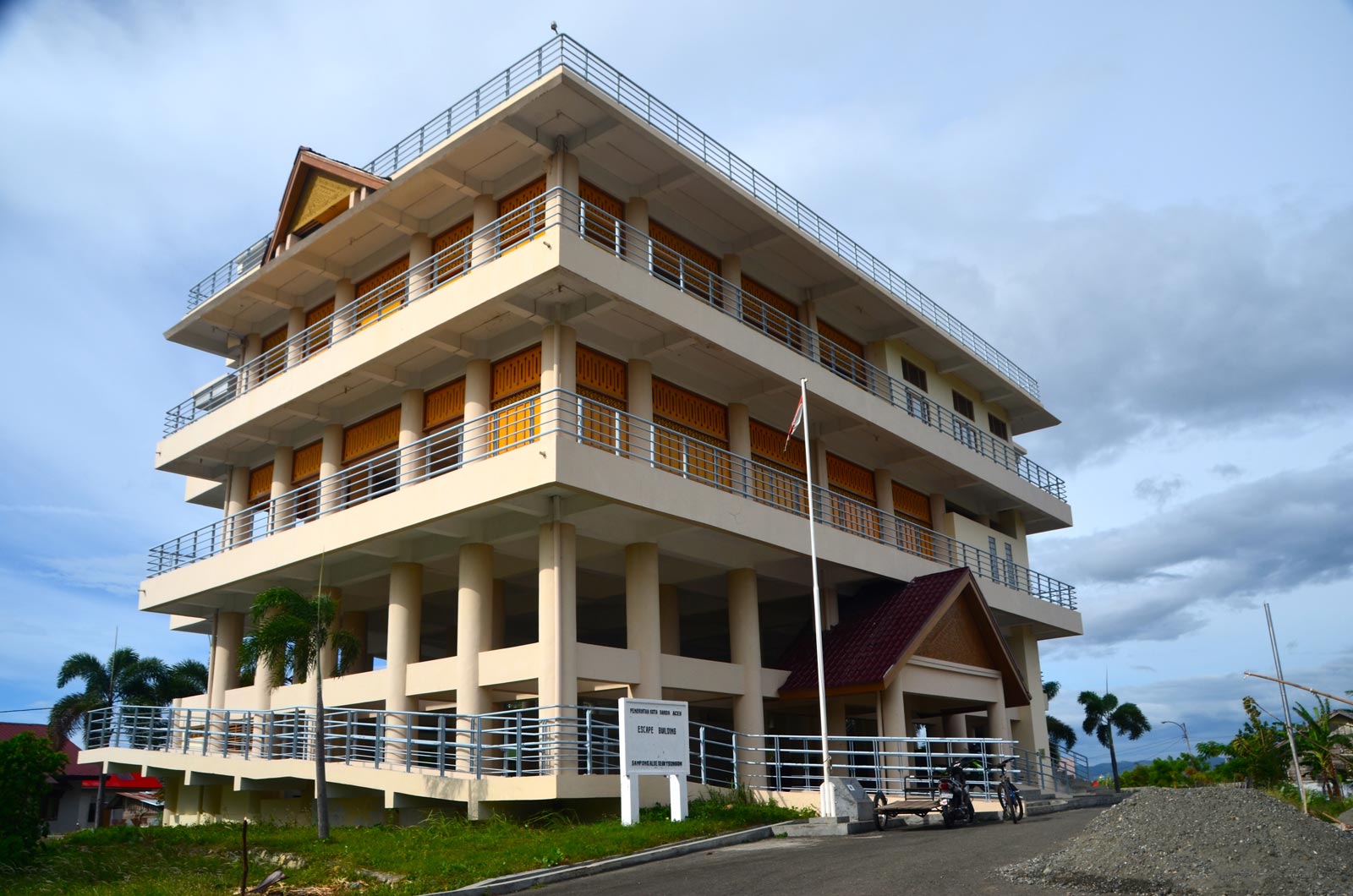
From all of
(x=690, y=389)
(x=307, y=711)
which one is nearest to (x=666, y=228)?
(x=690, y=389)

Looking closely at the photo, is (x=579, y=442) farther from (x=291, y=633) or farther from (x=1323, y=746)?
(x=1323, y=746)

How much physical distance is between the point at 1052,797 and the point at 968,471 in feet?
33.5

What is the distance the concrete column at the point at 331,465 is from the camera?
1087 inches

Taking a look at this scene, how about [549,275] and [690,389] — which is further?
[690,389]

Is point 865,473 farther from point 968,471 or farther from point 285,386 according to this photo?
point 285,386

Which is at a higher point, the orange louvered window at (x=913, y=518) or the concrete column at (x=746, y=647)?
the orange louvered window at (x=913, y=518)

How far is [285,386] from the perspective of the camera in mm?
27344

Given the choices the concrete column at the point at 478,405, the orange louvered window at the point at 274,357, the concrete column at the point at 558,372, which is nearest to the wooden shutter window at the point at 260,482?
the orange louvered window at the point at 274,357

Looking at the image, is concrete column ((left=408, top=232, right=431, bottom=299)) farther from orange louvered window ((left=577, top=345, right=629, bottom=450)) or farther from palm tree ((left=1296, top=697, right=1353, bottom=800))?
palm tree ((left=1296, top=697, right=1353, bottom=800))

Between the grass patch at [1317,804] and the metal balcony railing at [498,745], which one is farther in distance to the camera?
the grass patch at [1317,804]

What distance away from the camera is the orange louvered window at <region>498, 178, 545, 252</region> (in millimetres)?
23359

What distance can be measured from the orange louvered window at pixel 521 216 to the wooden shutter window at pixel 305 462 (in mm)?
8537

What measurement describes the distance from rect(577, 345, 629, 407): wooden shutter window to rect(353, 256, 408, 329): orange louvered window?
514cm

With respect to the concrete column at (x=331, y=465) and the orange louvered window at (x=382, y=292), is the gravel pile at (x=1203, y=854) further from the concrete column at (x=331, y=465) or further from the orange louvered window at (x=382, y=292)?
the concrete column at (x=331, y=465)
